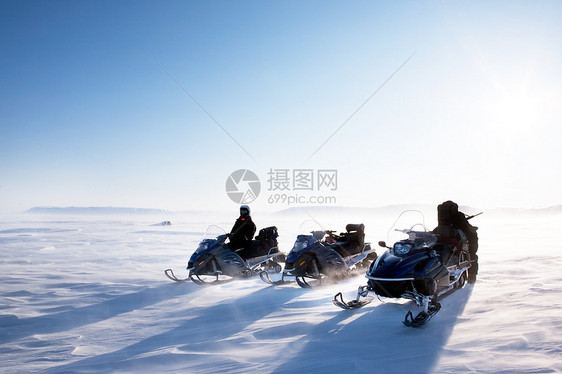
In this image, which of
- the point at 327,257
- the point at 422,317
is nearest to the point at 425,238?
the point at 422,317

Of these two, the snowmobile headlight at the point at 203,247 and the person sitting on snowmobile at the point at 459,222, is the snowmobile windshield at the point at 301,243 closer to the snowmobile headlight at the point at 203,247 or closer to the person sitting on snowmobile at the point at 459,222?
the snowmobile headlight at the point at 203,247

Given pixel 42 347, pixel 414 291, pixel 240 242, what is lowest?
pixel 42 347

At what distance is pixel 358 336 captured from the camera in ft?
13.2

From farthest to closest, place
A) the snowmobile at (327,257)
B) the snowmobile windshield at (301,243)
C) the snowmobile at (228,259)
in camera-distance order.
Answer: the snowmobile at (228,259) → the snowmobile windshield at (301,243) → the snowmobile at (327,257)

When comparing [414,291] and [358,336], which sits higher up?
[414,291]

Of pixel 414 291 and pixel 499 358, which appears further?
pixel 414 291

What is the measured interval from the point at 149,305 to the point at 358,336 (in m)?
3.84

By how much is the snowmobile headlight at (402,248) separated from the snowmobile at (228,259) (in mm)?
4329

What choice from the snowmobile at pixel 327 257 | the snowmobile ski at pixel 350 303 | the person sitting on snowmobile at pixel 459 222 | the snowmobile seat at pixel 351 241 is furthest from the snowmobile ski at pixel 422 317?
the snowmobile seat at pixel 351 241

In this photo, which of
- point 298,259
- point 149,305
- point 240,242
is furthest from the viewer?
point 240,242

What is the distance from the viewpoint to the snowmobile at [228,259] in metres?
7.81

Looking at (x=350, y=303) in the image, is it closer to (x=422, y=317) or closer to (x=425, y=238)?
(x=422, y=317)

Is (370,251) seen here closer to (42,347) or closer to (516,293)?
(516,293)

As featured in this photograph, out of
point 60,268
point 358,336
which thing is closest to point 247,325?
point 358,336
